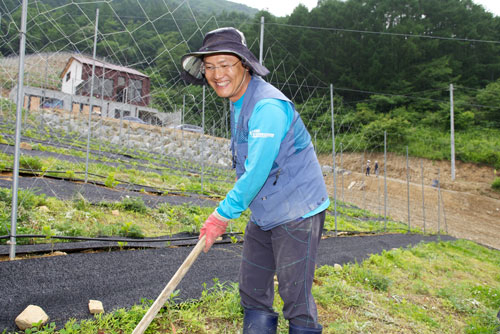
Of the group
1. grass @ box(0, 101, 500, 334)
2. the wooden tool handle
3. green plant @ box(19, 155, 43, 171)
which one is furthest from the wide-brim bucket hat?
green plant @ box(19, 155, 43, 171)

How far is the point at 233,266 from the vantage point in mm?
3146

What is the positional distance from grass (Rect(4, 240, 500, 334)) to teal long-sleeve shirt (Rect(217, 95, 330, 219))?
962mm

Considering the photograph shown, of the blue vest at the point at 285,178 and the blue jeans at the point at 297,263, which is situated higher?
the blue vest at the point at 285,178

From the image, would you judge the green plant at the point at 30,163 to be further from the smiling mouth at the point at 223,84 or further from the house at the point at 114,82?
the smiling mouth at the point at 223,84

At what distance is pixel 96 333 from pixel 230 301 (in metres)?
0.86

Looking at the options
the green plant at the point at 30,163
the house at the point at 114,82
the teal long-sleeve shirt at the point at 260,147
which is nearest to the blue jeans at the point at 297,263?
the teal long-sleeve shirt at the point at 260,147

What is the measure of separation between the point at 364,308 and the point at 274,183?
1.83 metres

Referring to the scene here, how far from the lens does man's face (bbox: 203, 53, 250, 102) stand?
5.33 feet

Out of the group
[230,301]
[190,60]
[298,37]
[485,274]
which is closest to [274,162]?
[190,60]

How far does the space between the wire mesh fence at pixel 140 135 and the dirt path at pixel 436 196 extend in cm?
10

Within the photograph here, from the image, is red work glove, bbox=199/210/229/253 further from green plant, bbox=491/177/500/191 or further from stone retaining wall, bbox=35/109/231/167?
green plant, bbox=491/177/500/191

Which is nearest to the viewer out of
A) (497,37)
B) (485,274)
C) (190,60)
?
(190,60)

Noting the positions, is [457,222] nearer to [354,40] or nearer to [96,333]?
[96,333]

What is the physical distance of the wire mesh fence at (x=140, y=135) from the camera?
4734 millimetres
